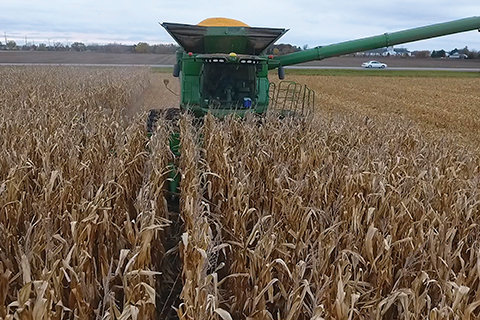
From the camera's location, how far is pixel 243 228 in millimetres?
3117

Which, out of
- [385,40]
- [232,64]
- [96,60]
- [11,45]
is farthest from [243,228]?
[11,45]

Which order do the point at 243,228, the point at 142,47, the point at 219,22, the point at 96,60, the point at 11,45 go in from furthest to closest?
the point at 11,45 < the point at 142,47 < the point at 96,60 < the point at 219,22 < the point at 243,228

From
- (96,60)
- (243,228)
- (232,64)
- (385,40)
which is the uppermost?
(96,60)

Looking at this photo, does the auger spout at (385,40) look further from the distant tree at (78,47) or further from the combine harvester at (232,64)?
the distant tree at (78,47)

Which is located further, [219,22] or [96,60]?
[96,60]

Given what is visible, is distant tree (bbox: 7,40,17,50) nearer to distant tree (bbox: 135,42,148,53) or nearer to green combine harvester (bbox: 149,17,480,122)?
distant tree (bbox: 135,42,148,53)

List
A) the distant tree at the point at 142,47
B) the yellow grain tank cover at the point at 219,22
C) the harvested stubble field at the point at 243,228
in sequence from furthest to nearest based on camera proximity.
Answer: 1. the distant tree at the point at 142,47
2. the yellow grain tank cover at the point at 219,22
3. the harvested stubble field at the point at 243,228

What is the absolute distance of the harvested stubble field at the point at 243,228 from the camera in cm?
218

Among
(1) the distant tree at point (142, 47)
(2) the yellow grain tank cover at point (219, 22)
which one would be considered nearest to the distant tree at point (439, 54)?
(1) the distant tree at point (142, 47)

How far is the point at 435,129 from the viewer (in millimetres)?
11266

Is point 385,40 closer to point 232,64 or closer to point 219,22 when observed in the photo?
point 232,64

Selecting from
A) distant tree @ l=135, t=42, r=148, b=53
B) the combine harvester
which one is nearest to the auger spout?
the combine harvester

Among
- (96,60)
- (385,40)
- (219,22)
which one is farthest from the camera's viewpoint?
(96,60)

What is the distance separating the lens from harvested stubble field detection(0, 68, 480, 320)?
2180mm
